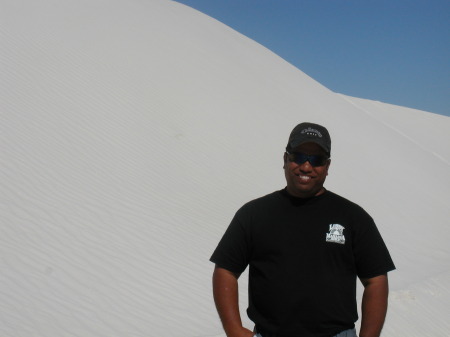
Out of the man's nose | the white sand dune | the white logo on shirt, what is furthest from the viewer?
the white sand dune

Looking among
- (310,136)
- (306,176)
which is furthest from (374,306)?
(310,136)

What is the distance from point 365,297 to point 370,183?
14.1 metres

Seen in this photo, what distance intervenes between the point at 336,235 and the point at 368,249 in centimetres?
14

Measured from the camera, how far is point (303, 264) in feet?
7.59

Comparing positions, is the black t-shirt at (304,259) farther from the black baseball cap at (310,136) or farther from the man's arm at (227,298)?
the black baseball cap at (310,136)

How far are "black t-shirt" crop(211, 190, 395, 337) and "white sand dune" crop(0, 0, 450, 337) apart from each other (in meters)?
4.28

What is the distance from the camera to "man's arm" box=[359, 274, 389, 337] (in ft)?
7.73

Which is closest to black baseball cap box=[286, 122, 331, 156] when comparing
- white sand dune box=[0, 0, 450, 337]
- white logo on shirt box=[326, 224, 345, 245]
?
white logo on shirt box=[326, 224, 345, 245]

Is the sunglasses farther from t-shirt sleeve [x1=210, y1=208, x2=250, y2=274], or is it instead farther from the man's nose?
t-shirt sleeve [x1=210, y1=208, x2=250, y2=274]

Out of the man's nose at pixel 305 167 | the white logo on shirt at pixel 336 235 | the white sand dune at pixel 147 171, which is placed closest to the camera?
the white logo on shirt at pixel 336 235

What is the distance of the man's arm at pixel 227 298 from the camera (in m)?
2.33

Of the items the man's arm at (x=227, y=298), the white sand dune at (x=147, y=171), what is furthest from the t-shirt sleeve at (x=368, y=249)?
the white sand dune at (x=147, y=171)

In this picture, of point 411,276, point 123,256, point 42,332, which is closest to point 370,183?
point 411,276

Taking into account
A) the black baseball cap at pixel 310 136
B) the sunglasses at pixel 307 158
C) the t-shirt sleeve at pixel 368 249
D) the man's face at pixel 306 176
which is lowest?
the t-shirt sleeve at pixel 368 249
